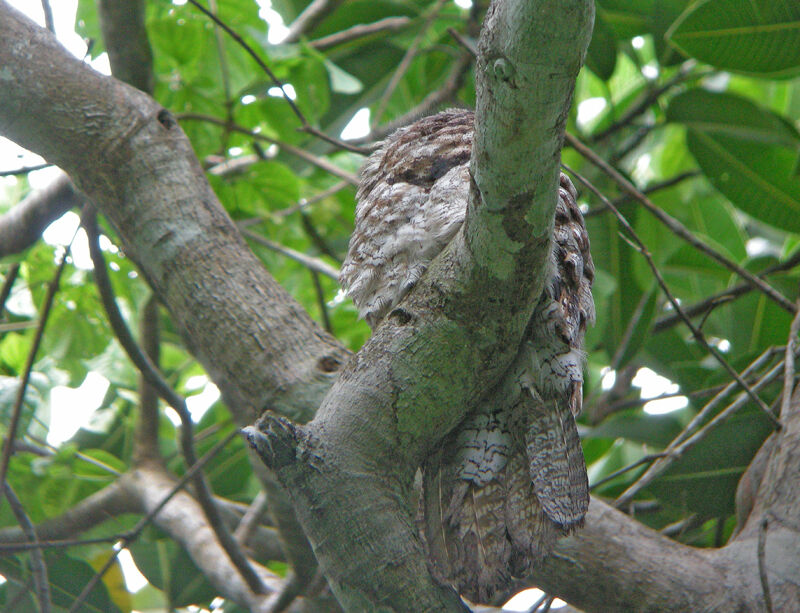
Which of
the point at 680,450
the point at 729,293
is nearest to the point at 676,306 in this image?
the point at 680,450

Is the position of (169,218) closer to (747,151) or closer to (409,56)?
(409,56)

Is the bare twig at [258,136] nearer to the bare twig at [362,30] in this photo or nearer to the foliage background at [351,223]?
the foliage background at [351,223]

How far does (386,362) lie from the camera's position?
5.30 feet

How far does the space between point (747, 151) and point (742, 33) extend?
773 millimetres

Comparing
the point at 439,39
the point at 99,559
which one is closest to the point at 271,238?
the point at 439,39

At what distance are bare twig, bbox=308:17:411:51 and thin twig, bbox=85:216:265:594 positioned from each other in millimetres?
1654

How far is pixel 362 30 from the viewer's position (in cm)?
378

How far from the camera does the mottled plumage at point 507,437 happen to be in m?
1.63

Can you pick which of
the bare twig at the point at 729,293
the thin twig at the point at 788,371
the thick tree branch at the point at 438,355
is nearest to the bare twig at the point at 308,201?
the bare twig at the point at 729,293

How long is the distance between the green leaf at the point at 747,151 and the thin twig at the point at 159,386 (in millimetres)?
2459

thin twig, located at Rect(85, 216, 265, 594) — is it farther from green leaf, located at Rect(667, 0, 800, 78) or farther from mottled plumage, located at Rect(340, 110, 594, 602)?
green leaf, located at Rect(667, 0, 800, 78)

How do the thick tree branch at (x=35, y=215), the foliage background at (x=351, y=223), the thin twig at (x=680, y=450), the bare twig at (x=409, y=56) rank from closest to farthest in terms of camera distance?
the thin twig at (x=680, y=450) → the thick tree branch at (x=35, y=215) → the foliage background at (x=351, y=223) → the bare twig at (x=409, y=56)

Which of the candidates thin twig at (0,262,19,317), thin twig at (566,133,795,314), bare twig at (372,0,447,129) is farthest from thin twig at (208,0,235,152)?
thin twig at (566,133,795,314)

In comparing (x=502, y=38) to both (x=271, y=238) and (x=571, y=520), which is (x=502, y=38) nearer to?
(x=571, y=520)
